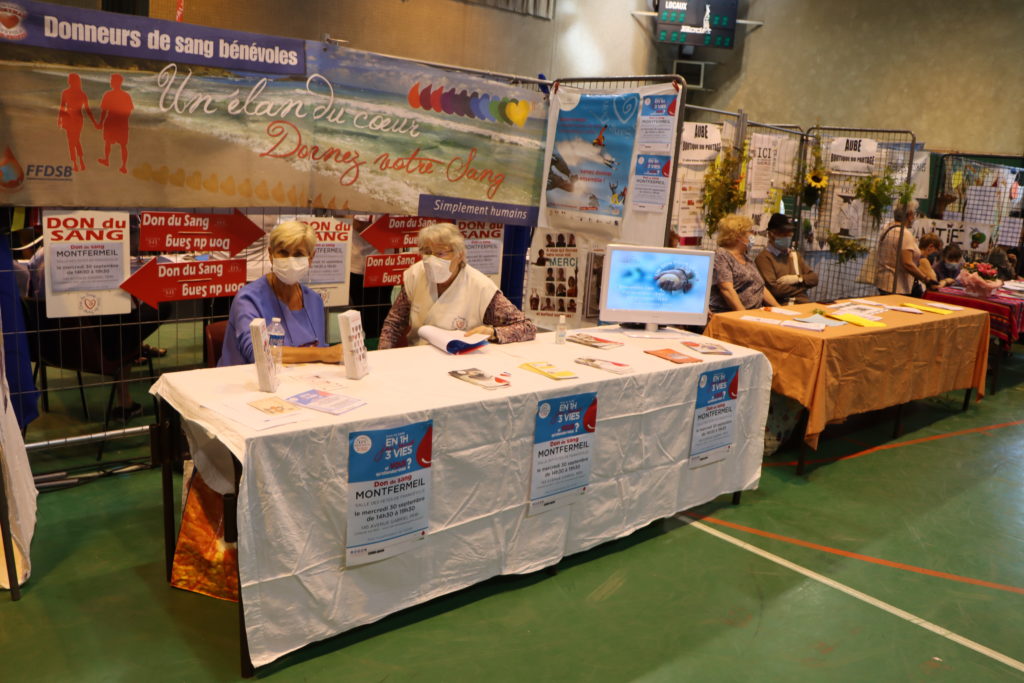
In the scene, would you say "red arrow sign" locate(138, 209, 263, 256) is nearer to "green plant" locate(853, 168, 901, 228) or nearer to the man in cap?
the man in cap

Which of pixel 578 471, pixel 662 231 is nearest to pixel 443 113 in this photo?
pixel 662 231

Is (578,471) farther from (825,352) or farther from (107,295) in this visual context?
(107,295)

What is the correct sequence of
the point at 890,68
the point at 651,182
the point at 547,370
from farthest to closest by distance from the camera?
the point at 890,68, the point at 651,182, the point at 547,370

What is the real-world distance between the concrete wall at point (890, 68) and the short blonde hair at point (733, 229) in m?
7.04

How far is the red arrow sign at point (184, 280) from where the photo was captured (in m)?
3.77

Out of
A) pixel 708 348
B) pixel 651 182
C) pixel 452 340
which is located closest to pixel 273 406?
pixel 452 340

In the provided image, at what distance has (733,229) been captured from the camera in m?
5.38

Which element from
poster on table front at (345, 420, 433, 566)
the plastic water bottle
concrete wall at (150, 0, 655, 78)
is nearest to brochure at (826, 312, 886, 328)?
poster on table front at (345, 420, 433, 566)

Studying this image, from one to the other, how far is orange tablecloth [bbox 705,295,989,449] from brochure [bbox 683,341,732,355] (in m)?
0.72

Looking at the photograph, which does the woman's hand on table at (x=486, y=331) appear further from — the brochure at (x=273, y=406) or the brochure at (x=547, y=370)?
the brochure at (x=273, y=406)

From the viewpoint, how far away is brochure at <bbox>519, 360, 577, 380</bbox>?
3176mm

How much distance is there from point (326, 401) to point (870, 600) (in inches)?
89.5

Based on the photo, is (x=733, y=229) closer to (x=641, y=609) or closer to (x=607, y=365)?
(x=607, y=365)

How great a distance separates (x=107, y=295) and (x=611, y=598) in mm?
2566
